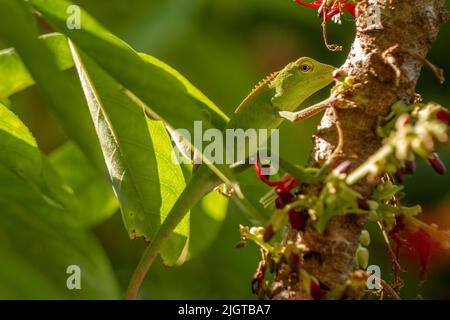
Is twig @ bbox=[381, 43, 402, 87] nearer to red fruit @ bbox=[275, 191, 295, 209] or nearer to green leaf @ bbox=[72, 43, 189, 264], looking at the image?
red fruit @ bbox=[275, 191, 295, 209]

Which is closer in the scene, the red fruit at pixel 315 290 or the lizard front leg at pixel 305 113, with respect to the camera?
the red fruit at pixel 315 290

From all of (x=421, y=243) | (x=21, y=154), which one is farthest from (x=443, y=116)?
(x=21, y=154)

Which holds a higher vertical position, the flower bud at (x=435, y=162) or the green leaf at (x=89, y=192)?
the green leaf at (x=89, y=192)

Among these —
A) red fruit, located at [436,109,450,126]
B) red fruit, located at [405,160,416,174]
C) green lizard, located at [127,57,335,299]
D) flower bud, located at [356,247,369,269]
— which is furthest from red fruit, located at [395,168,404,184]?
green lizard, located at [127,57,335,299]

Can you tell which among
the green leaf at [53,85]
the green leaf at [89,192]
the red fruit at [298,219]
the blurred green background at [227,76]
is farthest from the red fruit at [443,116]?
the blurred green background at [227,76]

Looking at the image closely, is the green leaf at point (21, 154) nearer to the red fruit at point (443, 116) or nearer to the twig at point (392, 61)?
→ the twig at point (392, 61)

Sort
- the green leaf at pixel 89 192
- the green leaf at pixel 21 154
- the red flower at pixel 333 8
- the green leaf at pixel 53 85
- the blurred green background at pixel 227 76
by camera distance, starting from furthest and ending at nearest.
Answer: the blurred green background at pixel 227 76 < the green leaf at pixel 89 192 < the green leaf at pixel 21 154 < the red flower at pixel 333 8 < the green leaf at pixel 53 85
